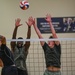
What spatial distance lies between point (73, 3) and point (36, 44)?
1519 mm

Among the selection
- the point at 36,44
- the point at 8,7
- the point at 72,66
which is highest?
the point at 8,7

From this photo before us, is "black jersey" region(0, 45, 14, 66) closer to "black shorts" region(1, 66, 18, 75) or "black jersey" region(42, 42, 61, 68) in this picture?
"black shorts" region(1, 66, 18, 75)

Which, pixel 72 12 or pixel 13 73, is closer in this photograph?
pixel 13 73

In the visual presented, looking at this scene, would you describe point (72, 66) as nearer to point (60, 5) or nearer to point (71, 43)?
point (71, 43)

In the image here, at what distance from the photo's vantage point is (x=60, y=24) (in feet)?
21.9

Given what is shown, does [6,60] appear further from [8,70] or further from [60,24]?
[60,24]

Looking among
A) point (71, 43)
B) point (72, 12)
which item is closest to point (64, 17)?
point (72, 12)

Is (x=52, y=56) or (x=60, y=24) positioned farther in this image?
(x=60, y=24)

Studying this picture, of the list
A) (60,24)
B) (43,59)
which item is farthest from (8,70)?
(60,24)

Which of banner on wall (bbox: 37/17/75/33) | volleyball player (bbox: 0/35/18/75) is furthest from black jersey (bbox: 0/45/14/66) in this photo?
banner on wall (bbox: 37/17/75/33)

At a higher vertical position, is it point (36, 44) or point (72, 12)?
point (72, 12)

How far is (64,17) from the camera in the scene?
21.8 feet

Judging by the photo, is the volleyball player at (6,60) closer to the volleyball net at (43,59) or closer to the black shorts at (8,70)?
the black shorts at (8,70)

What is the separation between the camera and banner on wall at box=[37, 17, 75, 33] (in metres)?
6.64
